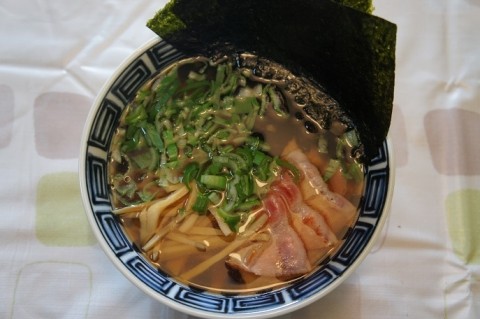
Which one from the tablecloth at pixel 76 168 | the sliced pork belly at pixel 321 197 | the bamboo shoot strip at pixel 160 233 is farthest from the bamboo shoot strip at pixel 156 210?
the sliced pork belly at pixel 321 197

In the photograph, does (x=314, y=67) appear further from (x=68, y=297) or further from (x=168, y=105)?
(x=68, y=297)

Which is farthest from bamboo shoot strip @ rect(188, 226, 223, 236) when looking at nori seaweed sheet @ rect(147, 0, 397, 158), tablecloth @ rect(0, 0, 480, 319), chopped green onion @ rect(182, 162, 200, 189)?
nori seaweed sheet @ rect(147, 0, 397, 158)

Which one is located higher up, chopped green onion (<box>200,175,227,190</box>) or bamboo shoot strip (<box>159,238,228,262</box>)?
chopped green onion (<box>200,175,227,190</box>)

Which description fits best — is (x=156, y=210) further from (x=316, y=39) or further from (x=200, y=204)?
(x=316, y=39)

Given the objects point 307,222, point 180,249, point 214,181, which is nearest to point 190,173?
point 214,181

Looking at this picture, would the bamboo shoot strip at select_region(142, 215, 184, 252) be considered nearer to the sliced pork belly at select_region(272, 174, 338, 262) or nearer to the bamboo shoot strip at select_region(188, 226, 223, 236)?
the bamboo shoot strip at select_region(188, 226, 223, 236)

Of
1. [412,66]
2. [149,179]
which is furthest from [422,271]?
[149,179]

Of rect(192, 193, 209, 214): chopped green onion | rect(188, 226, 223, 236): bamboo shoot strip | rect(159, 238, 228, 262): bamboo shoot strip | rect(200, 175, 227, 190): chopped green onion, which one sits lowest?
rect(159, 238, 228, 262): bamboo shoot strip

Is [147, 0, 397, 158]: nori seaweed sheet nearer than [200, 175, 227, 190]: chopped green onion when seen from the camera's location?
Yes
